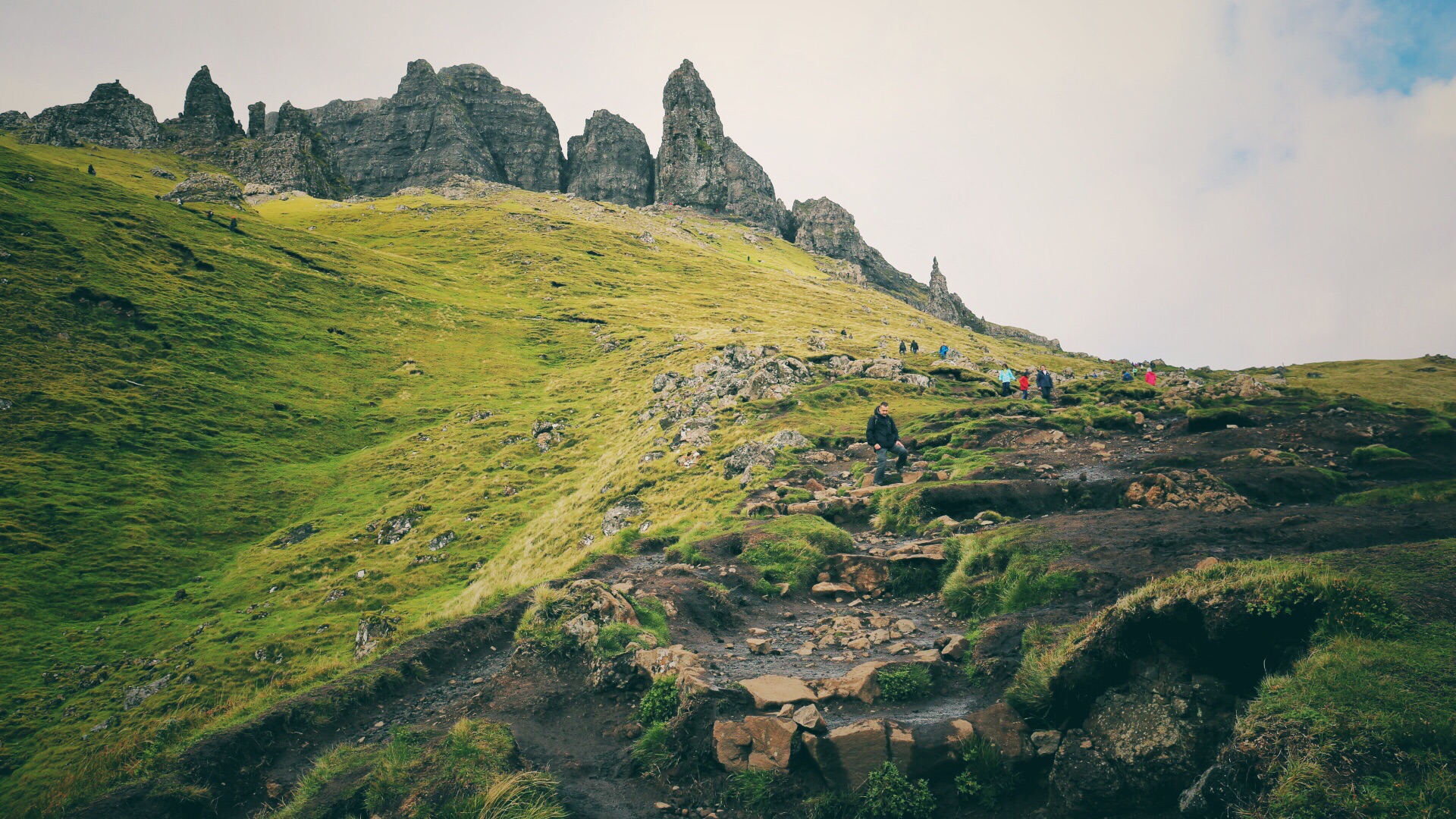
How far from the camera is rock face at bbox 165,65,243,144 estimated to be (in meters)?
177

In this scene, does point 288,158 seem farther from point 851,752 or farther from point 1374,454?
point 1374,454

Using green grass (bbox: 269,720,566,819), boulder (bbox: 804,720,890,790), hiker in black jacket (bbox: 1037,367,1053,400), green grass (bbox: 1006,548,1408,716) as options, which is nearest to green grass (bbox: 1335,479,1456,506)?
green grass (bbox: 1006,548,1408,716)

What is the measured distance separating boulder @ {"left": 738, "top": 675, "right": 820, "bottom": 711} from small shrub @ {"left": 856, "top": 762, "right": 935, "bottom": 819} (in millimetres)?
2176

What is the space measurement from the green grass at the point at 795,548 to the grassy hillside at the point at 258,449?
4.31 m

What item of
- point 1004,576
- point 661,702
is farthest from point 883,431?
point 661,702

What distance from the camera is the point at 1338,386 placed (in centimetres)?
4975

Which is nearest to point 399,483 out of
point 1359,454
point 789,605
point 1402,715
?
point 789,605

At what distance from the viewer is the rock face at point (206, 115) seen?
176875 mm

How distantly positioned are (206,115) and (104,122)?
92.6ft

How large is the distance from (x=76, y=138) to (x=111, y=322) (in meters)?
166

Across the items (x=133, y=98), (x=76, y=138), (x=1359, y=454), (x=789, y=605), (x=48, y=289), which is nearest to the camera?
(x=789, y=605)

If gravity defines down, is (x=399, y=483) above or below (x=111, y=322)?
below

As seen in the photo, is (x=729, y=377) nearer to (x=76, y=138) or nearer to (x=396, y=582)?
(x=396, y=582)

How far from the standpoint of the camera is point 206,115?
180 meters
